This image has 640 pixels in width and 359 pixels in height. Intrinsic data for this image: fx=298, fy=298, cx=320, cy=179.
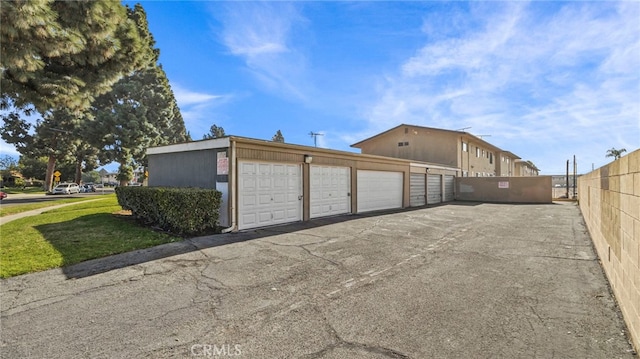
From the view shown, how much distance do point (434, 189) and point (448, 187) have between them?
2829 millimetres

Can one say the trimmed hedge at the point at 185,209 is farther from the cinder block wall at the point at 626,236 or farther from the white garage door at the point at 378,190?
the cinder block wall at the point at 626,236

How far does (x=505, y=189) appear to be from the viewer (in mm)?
22516

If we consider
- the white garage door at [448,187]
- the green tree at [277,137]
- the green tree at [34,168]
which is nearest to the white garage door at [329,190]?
the white garage door at [448,187]

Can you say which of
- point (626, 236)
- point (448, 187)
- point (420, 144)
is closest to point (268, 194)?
point (626, 236)

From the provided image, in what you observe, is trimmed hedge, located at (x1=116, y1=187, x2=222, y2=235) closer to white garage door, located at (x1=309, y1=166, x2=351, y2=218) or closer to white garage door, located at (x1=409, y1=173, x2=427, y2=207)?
white garage door, located at (x1=309, y1=166, x2=351, y2=218)

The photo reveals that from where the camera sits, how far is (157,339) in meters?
3.02

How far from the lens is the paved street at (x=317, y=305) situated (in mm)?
2891

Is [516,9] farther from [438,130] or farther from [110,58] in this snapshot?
[438,130]

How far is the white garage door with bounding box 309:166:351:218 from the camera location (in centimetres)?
1148

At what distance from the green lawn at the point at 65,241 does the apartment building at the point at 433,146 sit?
2098cm

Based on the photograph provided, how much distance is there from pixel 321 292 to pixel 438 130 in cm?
2279

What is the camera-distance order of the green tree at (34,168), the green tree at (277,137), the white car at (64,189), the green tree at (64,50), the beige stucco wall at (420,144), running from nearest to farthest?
the green tree at (64,50), the beige stucco wall at (420,144), the white car at (64,189), the green tree at (34,168), the green tree at (277,137)

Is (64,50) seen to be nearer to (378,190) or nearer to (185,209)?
(185,209)

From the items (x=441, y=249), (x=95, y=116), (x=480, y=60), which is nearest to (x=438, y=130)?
(x=480, y=60)
